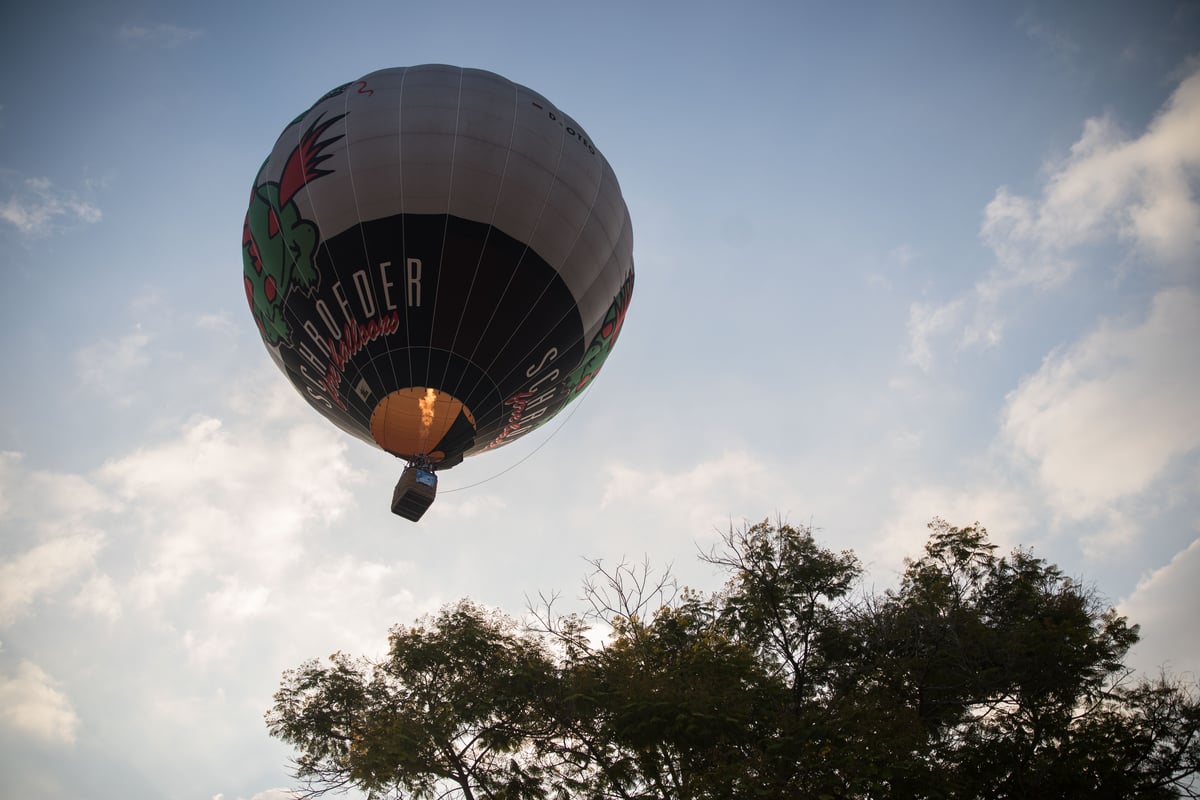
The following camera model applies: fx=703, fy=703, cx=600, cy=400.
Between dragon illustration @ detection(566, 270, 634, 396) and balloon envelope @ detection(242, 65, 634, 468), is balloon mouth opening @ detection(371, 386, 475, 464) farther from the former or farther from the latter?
dragon illustration @ detection(566, 270, 634, 396)

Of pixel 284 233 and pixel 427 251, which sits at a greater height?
pixel 284 233

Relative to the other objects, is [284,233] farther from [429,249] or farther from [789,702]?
[789,702]

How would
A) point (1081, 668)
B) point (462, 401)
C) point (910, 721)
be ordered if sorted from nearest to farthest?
point (910, 721), point (1081, 668), point (462, 401)

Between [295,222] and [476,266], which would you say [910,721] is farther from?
[295,222]

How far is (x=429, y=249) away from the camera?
49.2ft

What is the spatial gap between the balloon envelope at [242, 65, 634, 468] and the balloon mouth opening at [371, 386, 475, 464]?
3 cm

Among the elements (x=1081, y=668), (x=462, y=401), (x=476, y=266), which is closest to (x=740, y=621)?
(x=1081, y=668)

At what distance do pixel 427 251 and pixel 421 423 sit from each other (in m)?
3.79

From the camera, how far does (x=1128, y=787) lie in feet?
35.5

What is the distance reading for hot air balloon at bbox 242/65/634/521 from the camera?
15023 millimetres

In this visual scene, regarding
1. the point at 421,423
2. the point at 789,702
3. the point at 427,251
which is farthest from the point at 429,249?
the point at 789,702

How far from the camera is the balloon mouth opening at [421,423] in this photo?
1556 centimetres

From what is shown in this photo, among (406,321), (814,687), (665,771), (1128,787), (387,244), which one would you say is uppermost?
(387,244)

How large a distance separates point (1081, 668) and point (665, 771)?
25.2 ft
